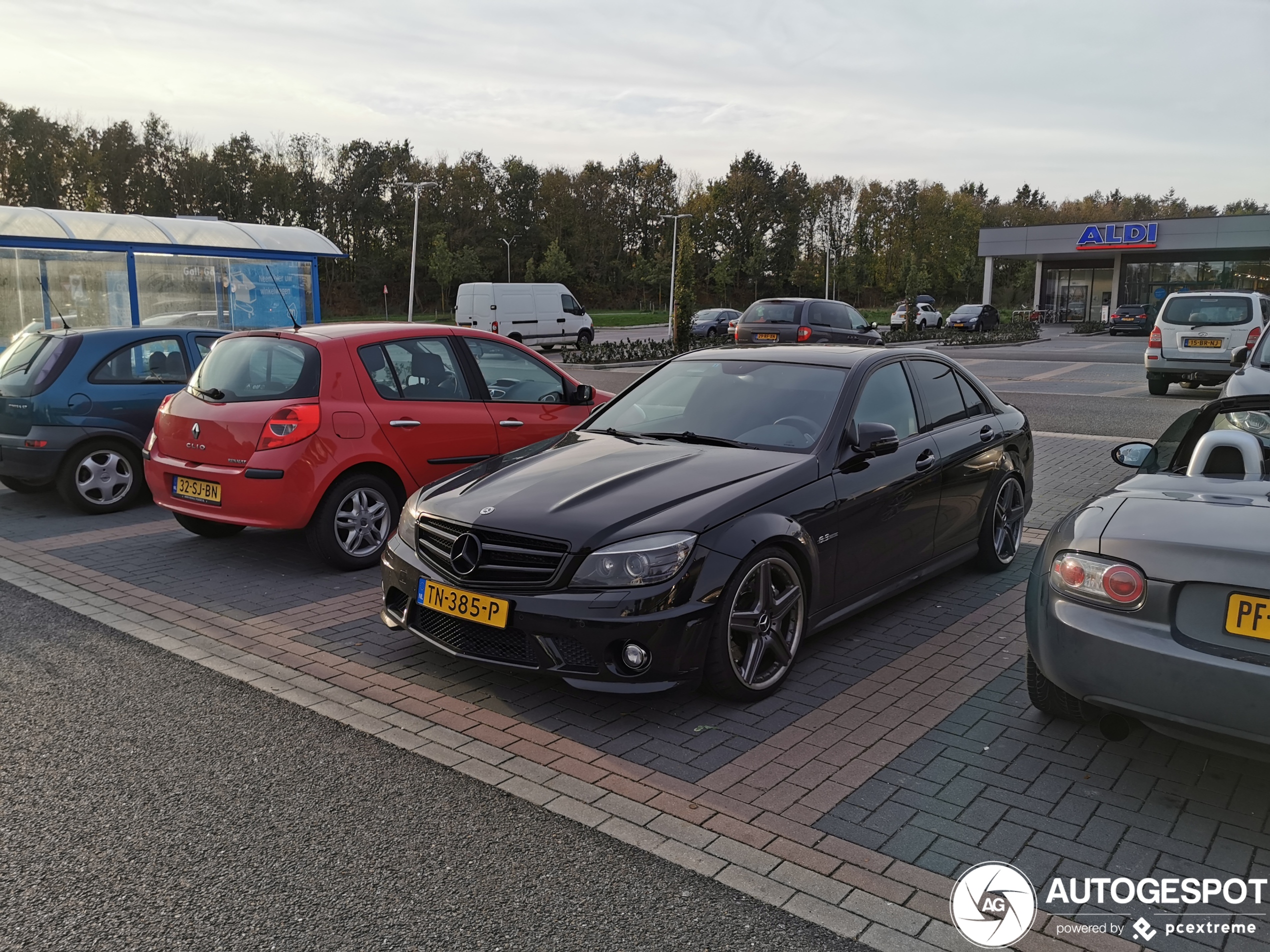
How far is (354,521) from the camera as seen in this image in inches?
264

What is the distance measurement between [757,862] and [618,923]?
0.56 metres

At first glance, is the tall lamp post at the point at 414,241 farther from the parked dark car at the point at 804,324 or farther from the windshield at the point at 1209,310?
the windshield at the point at 1209,310

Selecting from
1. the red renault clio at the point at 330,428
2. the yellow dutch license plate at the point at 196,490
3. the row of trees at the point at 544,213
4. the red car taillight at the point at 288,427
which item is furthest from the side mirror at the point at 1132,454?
the row of trees at the point at 544,213

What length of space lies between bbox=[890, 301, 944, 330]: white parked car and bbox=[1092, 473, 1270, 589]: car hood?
42.1 m

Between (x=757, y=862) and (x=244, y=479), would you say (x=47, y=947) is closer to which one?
(x=757, y=862)

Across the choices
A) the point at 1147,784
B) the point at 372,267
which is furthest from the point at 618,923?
the point at 372,267

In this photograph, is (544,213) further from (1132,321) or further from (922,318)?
(1132,321)

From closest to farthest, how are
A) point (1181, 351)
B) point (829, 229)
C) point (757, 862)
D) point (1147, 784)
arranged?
1. point (757, 862)
2. point (1147, 784)
3. point (1181, 351)
4. point (829, 229)

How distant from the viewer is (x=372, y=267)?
72.5m

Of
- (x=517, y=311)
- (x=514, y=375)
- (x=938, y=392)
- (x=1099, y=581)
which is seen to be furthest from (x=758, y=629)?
(x=517, y=311)

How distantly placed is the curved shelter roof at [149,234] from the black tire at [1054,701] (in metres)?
17.0

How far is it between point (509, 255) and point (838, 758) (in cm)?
7736

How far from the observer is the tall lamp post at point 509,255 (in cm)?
7794

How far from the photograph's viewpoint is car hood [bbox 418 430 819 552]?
166 inches
